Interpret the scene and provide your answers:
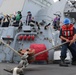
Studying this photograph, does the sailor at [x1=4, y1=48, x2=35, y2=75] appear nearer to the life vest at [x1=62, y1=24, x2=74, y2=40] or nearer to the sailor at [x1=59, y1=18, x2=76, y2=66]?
the sailor at [x1=59, y1=18, x2=76, y2=66]

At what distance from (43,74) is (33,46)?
3004 mm

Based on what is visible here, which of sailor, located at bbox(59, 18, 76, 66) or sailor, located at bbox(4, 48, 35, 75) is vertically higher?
sailor, located at bbox(59, 18, 76, 66)

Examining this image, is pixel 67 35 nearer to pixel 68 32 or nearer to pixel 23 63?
pixel 68 32

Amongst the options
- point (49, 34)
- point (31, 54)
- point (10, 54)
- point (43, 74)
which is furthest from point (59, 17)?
point (43, 74)

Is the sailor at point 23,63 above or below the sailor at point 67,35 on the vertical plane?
below

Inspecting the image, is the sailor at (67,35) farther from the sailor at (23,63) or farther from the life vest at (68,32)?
the sailor at (23,63)

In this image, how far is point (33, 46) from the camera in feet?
26.2

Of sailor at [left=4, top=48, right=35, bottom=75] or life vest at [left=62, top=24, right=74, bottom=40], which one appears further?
life vest at [left=62, top=24, right=74, bottom=40]

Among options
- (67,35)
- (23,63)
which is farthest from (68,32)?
(23,63)

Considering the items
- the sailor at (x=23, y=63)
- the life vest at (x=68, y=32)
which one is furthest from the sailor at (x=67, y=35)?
the sailor at (x=23, y=63)

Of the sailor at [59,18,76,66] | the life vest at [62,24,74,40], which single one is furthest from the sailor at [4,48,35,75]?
the life vest at [62,24,74,40]

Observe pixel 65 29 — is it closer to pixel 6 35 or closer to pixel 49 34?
pixel 49 34

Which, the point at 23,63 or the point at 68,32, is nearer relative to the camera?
the point at 23,63

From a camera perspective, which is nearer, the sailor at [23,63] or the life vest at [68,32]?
the sailor at [23,63]
